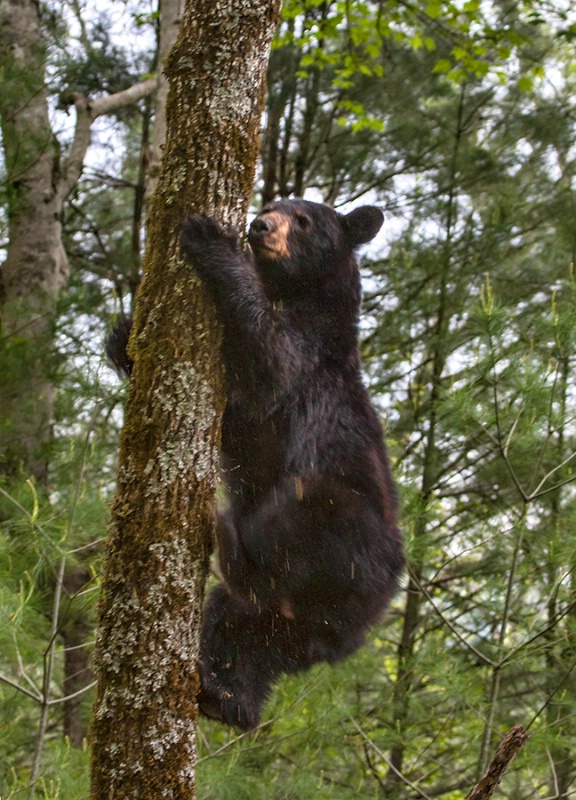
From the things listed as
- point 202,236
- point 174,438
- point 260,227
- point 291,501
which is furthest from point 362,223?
point 174,438

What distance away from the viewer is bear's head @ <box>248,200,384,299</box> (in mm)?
3482

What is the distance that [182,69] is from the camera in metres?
2.40

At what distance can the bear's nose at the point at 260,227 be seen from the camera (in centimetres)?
Result: 339

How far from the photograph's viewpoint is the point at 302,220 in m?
3.78

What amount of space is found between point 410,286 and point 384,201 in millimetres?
930

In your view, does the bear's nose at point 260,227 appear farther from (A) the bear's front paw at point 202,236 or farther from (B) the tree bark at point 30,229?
(B) the tree bark at point 30,229

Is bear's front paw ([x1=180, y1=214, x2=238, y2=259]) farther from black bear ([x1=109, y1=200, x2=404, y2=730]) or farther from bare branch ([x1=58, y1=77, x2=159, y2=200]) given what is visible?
bare branch ([x1=58, y1=77, x2=159, y2=200])

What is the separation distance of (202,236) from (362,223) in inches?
62.4

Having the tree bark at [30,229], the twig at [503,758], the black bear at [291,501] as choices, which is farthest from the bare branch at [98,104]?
the twig at [503,758]

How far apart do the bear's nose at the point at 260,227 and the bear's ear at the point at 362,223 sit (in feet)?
1.84

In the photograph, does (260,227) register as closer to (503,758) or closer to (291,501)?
(291,501)

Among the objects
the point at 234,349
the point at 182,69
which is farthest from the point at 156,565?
the point at 182,69

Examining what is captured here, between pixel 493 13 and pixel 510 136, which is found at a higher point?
pixel 493 13

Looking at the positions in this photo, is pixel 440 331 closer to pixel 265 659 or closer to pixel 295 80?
pixel 295 80
